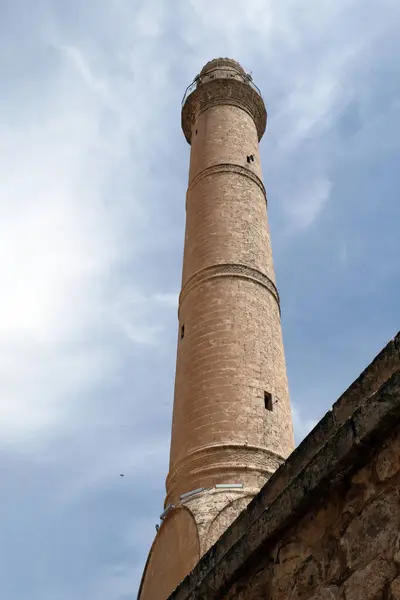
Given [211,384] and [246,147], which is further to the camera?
[246,147]

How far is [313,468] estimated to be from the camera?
2008 mm

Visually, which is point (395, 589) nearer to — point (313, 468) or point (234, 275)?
point (313, 468)

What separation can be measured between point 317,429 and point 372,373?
0.26 meters

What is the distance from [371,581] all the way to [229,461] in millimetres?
5010

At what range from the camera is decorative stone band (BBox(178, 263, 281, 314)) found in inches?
331

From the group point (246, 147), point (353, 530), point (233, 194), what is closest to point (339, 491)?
point (353, 530)

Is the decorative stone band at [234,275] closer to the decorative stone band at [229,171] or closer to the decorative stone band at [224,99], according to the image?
the decorative stone band at [229,171]

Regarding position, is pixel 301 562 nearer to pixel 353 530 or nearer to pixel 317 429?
pixel 353 530

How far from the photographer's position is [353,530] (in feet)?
6.07

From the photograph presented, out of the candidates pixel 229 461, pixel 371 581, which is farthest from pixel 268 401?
pixel 371 581

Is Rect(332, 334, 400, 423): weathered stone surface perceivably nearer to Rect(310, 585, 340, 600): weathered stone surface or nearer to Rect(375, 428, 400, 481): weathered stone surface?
Rect(375, 428, 400, 481): weathered stone surface

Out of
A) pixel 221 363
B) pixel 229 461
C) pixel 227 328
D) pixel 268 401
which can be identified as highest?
pixel 227 328

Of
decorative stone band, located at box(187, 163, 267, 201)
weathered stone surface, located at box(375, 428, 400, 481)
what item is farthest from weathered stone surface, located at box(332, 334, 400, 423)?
decorative stone band, located at box(187, 163, 267, 201)

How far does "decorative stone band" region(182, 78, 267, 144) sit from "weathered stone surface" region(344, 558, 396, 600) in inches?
400
